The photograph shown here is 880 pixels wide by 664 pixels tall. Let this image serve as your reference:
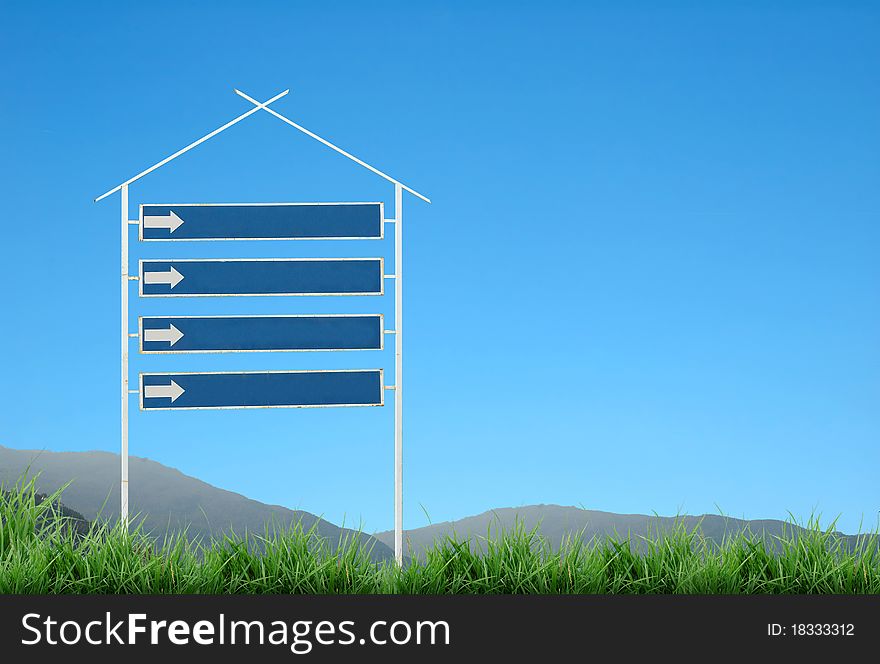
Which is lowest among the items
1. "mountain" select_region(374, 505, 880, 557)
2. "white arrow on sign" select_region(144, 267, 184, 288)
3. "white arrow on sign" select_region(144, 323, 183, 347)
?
"mountain" select_region(374, 505, 880, 557)

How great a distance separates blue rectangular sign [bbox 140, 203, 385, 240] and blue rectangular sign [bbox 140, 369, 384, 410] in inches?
36.8

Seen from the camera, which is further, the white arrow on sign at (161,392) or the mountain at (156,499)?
the white arrow on sign at (161,392)

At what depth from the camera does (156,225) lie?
6008mm

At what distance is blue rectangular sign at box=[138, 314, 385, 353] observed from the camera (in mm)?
6000

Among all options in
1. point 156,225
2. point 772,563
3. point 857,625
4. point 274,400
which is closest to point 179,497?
point 274,400

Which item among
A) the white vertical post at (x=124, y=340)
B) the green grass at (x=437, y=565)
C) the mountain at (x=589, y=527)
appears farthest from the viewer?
the white vertical post at (x=124, y=340)

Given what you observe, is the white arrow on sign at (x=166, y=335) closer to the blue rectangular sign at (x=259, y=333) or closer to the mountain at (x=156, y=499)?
the blue rectangular sign at (x=259, y=333)

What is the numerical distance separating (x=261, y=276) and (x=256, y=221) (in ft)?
1.22

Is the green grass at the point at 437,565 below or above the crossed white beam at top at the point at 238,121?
below

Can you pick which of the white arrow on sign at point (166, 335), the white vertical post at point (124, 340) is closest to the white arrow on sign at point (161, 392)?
the white vertical post at point (124, 340)

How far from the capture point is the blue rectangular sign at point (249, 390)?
5.98 meters

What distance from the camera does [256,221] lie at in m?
6.03

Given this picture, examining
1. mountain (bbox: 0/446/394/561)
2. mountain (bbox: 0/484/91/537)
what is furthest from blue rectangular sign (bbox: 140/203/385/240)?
mountain (bbox: 0/484/91/537)

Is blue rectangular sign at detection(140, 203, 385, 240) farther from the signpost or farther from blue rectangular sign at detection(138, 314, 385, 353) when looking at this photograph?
blue rectangular sign at detection(138, 314, 385, 353)
